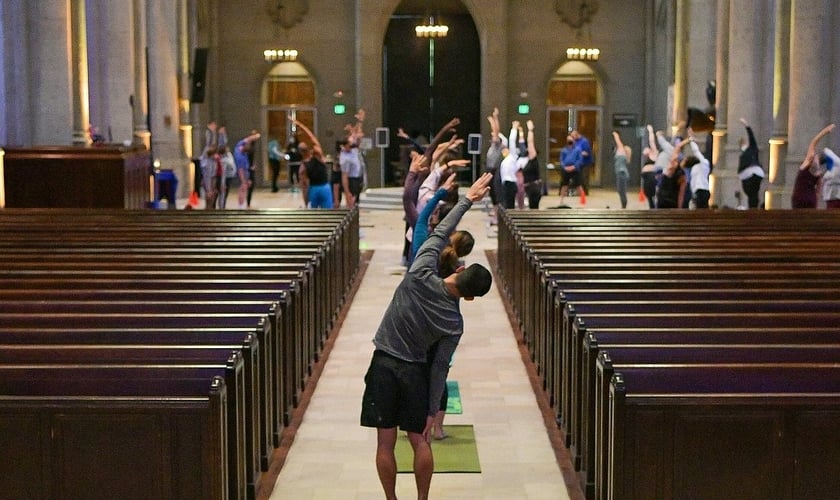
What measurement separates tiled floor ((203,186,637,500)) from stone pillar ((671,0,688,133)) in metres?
15.7

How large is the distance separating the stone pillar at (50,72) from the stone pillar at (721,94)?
39.0ft

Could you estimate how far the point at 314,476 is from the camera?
772 cm

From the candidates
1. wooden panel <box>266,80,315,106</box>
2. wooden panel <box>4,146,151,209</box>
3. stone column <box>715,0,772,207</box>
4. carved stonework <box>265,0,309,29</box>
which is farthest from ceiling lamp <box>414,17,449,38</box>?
wooden panel <box>4,146,151,209</box>

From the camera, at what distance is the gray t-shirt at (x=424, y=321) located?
6.52 metres

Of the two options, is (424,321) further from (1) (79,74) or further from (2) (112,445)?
(1) (79,74)

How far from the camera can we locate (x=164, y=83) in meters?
28.0

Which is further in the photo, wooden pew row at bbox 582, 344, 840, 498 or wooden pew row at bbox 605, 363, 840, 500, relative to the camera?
wooden pew row at bbox 582, 344, 840, 498

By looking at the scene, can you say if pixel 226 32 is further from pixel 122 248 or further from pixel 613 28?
pixel 122 248

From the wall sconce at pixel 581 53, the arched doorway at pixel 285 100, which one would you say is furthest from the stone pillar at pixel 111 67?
the wall sconce at pixel 581 53

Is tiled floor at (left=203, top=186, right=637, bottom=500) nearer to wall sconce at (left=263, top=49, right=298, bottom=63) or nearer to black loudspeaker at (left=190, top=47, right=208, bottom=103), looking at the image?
black loudspeaker at (left=190, top=47, right=208, bottom=103)

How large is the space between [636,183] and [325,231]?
839 inches

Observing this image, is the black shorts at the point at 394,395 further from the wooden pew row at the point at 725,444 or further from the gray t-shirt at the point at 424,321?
the wooden pew row at the point at 725,444

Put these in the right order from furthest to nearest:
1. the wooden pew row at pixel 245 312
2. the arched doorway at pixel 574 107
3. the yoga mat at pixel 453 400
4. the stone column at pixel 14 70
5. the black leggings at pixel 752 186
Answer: the arched doorway at pixel 574 107, the black leggings at pixel 752 186, the stone column at pixel 14 70, the yoga mat at pixel 453 400, the wooden pew row at pixel 245 312

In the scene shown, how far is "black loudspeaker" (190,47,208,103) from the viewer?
Answer: 29.5 metres
